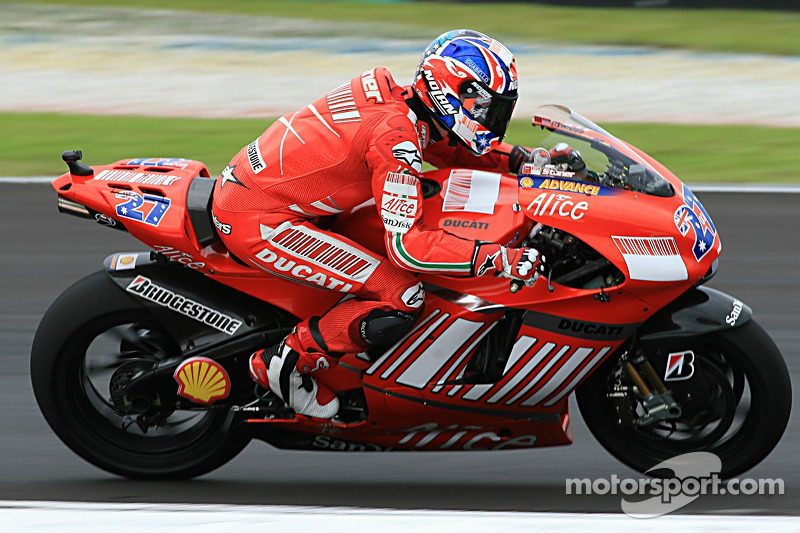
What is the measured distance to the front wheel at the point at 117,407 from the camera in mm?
4562

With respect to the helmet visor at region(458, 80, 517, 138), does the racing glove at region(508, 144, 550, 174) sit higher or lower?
lower

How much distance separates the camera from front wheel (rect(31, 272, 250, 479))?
180 inches

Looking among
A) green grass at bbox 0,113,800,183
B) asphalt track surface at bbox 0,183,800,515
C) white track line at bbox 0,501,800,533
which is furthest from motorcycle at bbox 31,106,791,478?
green grass at bbox 0,113,800,183

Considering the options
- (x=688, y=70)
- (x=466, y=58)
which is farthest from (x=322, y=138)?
(x=688, y=70)

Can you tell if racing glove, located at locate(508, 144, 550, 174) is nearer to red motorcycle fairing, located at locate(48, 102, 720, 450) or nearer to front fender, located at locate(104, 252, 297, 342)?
red motorcycle fairing, located at locate(48, 102, 720, 450)

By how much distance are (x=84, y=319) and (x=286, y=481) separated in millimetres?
985

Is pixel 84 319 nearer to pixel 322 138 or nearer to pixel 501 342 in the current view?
pixel 322 138

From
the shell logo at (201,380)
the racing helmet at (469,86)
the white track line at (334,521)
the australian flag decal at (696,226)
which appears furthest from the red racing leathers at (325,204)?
the australian flag decal at (696,226)

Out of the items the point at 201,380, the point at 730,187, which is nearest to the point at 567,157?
the point at 201,380

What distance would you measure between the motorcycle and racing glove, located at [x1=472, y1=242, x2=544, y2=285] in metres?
0.19

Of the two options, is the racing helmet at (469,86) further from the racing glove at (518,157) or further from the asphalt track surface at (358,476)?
the asphalt track surface at (358,476)

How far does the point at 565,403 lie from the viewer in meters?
4.46

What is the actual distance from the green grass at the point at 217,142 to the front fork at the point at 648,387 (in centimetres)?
539

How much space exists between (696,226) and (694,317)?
0.33 meters
